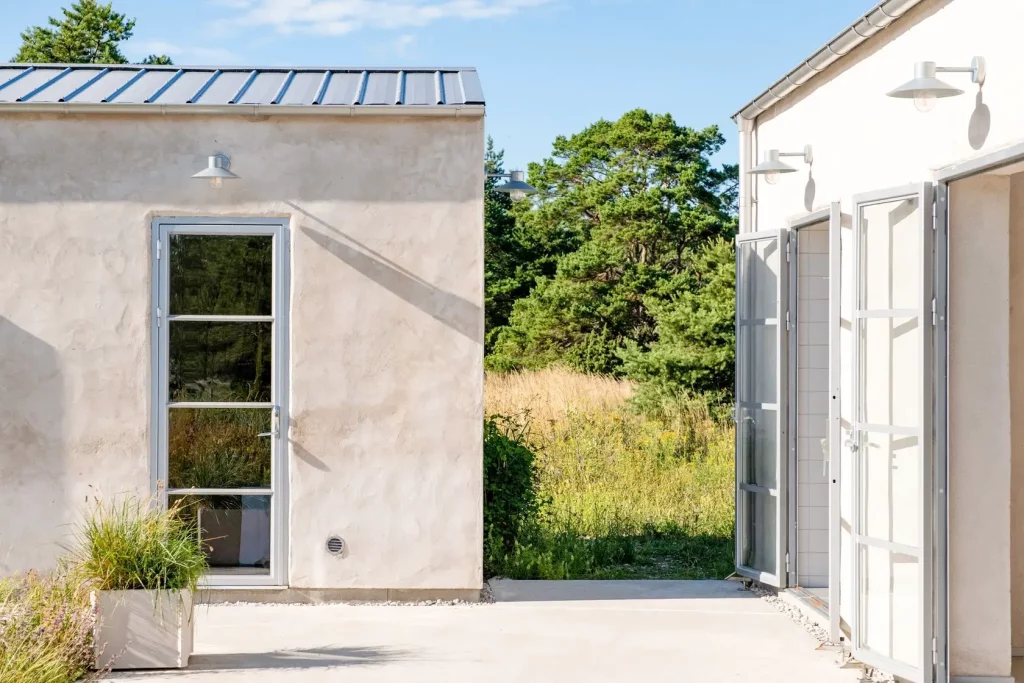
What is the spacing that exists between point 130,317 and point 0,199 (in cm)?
109

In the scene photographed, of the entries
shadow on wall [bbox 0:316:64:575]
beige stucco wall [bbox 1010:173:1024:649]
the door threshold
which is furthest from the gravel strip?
shadow on wall [bbox 0:316:64:575]

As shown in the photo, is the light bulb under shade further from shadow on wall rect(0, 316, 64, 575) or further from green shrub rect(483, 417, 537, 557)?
shadow on wall rect(0, 316, 64, 575)

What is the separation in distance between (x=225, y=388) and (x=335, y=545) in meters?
1.19

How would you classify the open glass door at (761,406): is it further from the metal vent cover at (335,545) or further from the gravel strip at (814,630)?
the metal vent cover at (335,545)

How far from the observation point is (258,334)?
23.4 ft

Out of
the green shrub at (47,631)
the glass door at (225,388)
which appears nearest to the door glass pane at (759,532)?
the glass door at (225,388)

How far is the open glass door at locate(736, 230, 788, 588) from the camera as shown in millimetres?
7309

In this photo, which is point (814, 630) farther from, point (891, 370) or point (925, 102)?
point (925, 102)

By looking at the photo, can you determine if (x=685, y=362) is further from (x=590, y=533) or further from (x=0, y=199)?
(x=0, y=199)

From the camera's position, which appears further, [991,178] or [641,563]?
[641,563]

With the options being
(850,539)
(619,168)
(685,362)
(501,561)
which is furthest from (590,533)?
(619,168)

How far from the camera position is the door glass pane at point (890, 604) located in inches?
209

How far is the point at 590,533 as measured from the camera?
9.23 meters

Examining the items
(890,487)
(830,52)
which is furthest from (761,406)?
(830,52)
